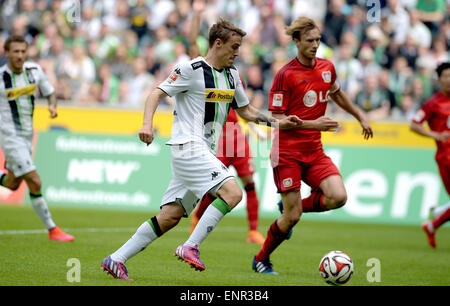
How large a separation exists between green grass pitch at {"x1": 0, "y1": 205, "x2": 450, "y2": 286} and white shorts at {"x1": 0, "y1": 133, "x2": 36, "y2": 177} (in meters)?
0.91

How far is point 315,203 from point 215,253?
1.83 metres

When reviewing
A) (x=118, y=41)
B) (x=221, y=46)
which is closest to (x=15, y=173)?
(x=221, y=46)

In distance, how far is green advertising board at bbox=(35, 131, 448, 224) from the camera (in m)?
15.0

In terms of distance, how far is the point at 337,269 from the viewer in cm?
694

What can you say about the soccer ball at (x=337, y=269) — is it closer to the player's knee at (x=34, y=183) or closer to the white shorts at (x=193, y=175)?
the white shorts at (x=193, y=175)

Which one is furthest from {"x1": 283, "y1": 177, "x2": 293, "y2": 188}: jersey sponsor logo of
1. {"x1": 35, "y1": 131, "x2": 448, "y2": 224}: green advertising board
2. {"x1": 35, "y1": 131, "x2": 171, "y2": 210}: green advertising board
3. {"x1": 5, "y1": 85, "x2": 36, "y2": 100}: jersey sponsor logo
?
{"x1": 35, "y1": 131, "x2": 171, "y2": 210}: green advertising board

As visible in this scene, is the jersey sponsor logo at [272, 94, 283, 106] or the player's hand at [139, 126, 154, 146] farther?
the jersey sponsor logo at [272, 94, 283, 106]

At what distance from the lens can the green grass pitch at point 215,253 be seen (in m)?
7.13

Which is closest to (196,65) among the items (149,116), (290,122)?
(149,116)

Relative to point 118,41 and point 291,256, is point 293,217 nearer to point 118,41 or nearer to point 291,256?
point 291,256

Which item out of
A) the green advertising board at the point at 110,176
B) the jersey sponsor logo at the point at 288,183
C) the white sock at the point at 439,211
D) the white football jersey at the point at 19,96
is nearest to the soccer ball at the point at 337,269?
the jersey sponsor logo at the point at 288,183

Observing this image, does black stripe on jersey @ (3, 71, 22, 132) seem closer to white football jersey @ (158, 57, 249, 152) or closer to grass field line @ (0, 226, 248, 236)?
grass field line @ (0, 226, 248, 236)

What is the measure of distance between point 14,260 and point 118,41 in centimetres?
1246

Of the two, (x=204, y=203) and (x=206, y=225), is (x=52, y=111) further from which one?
(x=206, y=225)
